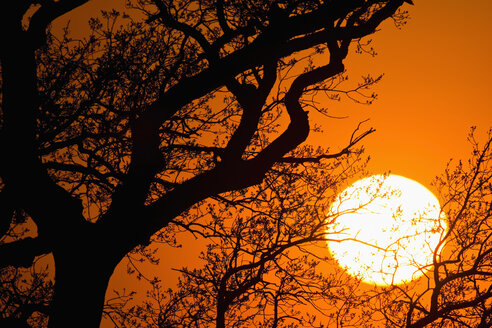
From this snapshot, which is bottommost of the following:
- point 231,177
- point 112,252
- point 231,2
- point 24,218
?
point 112,252

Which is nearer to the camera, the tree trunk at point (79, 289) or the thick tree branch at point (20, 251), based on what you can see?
the tree trunk at point (79, 289)

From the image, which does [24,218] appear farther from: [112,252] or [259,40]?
[259,40]

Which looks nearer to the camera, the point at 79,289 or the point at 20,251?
the point at 79,289

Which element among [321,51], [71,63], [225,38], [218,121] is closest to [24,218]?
[71,63]

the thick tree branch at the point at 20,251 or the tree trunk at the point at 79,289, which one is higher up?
the thick tree branch at the point at 20,251

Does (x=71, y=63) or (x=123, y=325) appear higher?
(x=71, y=63)

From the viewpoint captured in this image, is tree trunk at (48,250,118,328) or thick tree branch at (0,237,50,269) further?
thick tree branch at (0,237,50,269)

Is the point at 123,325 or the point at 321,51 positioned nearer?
the point at 321,51

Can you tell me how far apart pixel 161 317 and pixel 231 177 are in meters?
10.0

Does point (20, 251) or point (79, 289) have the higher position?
point (20, 251)

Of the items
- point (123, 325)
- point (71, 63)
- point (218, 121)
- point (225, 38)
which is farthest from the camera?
point (123, 325)

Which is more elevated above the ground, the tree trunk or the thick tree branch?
the thick tree branch

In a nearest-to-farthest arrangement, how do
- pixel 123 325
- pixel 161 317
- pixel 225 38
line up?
pixel 225 38, pixel 123 325, pixel 161 317

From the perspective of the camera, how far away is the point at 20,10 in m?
6.88
